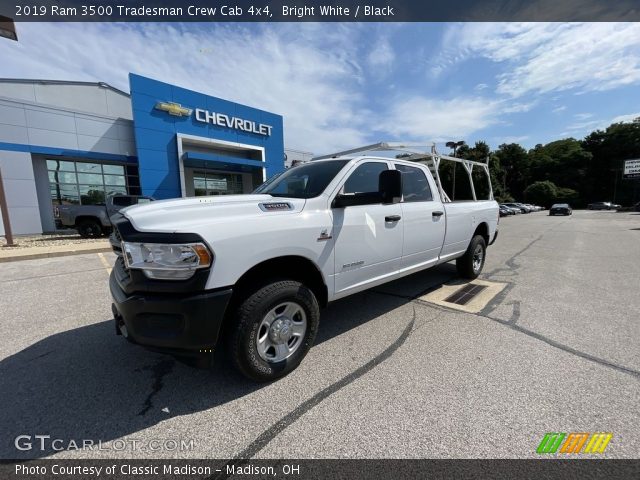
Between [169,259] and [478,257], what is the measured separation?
543 cm

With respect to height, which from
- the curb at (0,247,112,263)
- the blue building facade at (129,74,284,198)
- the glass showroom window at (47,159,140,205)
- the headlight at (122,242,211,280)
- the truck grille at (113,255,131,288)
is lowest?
the curb at (0,247,112,263)

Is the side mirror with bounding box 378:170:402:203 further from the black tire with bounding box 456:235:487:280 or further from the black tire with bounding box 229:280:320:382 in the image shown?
the black tire with bounding box 456:235:487:280

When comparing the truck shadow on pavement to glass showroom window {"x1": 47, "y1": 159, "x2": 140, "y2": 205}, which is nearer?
the truck shadow on pavement

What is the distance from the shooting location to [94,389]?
8.00 ft

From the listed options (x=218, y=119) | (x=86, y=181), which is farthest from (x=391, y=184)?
(x=218, y=119)

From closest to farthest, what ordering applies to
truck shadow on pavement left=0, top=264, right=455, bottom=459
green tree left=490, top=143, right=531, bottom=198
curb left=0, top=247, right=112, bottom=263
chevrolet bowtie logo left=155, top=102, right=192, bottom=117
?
1. truck shadow on pavement left=0, top=264, right=455, bottom=459
2. curb left=0, top=247, right=112, bottom=263
3. chevrolet bowtie logo left=155, top=102, right=192, bottom=117
4. green tree left=490, top=143, right=531, bottom=198

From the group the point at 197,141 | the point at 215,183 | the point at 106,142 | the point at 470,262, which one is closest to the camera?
the point at 470,262

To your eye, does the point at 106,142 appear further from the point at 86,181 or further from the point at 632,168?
the point at 632,168

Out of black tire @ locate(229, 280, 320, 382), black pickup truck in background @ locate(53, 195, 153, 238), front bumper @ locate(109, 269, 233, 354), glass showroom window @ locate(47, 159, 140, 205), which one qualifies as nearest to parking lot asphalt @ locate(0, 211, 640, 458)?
black tire @ locate(229, 280, 320, 382)

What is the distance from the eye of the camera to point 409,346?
10.1 ft

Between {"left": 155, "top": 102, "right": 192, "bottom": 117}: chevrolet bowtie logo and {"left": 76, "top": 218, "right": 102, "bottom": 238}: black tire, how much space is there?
25.9ft

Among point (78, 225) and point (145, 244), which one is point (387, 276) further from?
point (78, 225)

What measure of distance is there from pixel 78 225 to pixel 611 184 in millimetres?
91682

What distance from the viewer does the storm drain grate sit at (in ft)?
14.4
